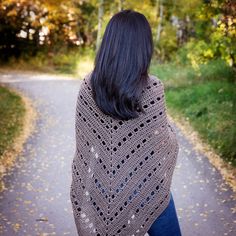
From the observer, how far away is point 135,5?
83.8ft

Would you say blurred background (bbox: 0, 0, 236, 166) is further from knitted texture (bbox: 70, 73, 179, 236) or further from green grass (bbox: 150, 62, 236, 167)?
knitted texture (bbox: 70, 73, 179, 236)

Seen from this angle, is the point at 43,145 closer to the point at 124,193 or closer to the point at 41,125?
the point at 41,125

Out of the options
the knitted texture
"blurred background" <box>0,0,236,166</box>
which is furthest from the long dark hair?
"blurred background" <box>0,0,236,166</box>

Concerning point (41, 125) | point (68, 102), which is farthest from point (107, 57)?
point (68, 102)

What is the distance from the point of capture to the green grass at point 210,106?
932 cm

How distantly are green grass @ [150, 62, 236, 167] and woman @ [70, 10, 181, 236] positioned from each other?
5.64 m

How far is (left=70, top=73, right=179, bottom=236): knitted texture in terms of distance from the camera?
2924mm

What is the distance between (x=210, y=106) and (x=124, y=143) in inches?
357

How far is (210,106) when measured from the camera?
11727 millimetres

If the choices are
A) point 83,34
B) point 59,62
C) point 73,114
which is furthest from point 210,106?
point 83,34

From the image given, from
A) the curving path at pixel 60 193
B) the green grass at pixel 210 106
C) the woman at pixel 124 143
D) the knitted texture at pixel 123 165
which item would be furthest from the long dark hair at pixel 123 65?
the green grass at pixel 210 106

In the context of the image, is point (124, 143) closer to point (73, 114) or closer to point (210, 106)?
point (210, 106)

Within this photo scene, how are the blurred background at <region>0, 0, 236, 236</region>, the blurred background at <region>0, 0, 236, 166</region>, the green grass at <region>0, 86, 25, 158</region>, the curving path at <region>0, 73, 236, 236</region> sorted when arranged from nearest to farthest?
the curving path at <region>0, 73, 236, 236</region>
the blurred background at <region>0, 0, 236, 236</region>
the green grass at <region>0, 86, 25, 158</region>
the blurred background at <region>0, 0, 236, 166</region>

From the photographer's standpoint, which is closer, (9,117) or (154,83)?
(154,83)
